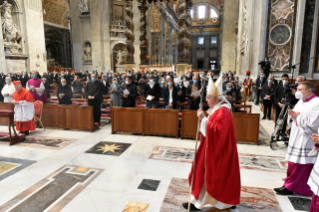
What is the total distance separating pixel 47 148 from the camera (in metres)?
6.33

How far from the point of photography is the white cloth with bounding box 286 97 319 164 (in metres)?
3.46

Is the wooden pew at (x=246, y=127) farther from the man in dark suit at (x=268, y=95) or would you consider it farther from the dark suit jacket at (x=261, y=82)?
the dark suit jacket at (x=261, y=82)

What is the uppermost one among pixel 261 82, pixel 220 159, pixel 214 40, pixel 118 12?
pixel 214 40

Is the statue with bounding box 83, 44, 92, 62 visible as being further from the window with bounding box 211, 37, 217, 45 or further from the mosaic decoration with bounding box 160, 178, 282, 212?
the window with bounding box 211, 37, 217, 45

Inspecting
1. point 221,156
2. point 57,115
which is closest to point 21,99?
point 57,115

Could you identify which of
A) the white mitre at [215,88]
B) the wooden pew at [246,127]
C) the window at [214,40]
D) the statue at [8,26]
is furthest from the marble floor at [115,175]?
the window at [214,40]

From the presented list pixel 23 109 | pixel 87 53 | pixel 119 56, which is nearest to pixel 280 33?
pixel 23 109

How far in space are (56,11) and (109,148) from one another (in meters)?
35.5

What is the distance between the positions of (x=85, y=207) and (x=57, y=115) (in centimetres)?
539

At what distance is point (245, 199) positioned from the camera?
3871mm

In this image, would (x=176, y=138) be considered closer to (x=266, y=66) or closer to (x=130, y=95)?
(x=130, y=95)

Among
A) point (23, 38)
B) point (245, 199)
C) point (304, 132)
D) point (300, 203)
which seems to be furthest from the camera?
point (23, 38)

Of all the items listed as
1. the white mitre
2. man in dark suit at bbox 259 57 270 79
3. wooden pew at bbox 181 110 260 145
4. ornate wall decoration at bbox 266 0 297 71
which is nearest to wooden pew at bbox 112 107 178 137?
wooden pew at bbox 181 110 260 145

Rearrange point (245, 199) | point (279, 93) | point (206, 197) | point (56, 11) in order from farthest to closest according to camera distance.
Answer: point (56, 11) < point (279, 93) < point (245, 199) < point (206, 197)
